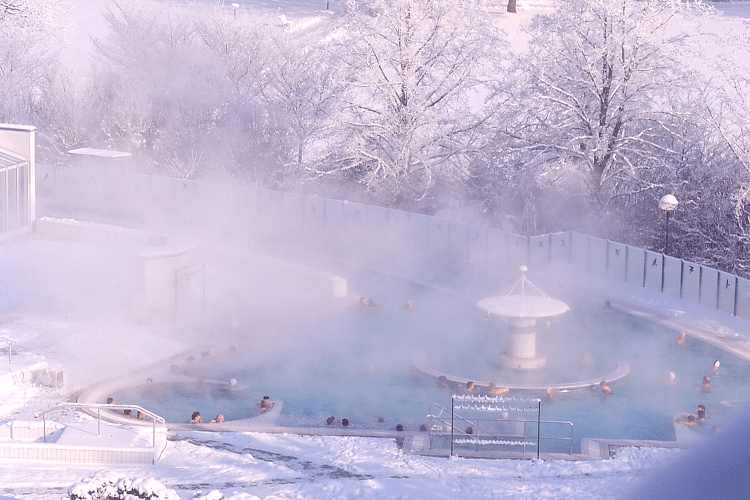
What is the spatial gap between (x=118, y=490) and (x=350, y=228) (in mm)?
18929

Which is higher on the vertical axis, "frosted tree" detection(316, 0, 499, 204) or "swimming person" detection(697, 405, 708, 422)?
"frosted tree" detection(316, 0, 499, 204)

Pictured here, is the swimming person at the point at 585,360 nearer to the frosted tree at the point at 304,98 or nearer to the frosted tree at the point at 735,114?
the frosted tree at the point at 735,114

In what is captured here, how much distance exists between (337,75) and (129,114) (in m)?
9.54

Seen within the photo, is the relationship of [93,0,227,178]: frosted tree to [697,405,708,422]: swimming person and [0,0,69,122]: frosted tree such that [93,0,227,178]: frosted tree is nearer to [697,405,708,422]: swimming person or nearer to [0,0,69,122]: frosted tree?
[0,0,69,122]: frosted tree

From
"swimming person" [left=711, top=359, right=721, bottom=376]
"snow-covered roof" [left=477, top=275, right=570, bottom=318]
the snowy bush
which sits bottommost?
"swimming person" [left=711, top=359, right=721, bottom=376]

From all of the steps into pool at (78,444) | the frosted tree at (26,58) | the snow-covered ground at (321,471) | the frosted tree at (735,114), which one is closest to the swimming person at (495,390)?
the snow-covered ground at (321,471)

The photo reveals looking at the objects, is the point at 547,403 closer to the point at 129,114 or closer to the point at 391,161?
the point at 391,161

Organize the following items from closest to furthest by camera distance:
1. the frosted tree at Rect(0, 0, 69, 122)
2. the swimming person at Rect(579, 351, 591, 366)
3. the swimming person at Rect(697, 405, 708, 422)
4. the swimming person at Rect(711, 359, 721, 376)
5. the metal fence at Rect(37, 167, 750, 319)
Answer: the swimming person at Rect(697, 405, 708, 422), the swimming person at Rect(711, 359, 721, 376), the swimming person at Rect(579, 351, 591, 366), the metal fence at Rect(37, 167, 750, 319), the frosted tree at Rect(0, 0, 69, 122)

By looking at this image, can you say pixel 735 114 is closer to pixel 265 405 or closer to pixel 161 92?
pixel 265 405

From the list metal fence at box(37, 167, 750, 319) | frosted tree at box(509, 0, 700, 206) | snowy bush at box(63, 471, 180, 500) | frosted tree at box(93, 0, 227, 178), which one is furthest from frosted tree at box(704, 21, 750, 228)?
frosted tree at box(93, 0, 227, 178)

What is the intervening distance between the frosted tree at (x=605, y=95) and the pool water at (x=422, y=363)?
7.60 metres

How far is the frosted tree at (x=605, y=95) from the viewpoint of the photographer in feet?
87.4

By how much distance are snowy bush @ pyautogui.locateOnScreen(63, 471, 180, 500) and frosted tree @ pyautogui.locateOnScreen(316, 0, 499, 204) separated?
2174cm

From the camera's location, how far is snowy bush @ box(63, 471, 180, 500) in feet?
28.1
